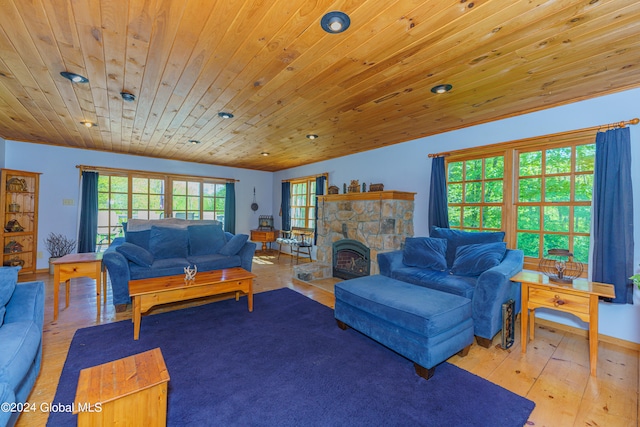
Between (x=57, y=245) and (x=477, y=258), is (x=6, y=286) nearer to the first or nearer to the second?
(x=477, y=258)

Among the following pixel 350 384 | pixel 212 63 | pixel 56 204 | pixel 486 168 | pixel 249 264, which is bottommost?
pixel 350 384

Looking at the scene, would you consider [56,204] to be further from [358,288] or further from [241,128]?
[358,288]

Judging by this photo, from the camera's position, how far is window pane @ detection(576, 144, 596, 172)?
2.67m

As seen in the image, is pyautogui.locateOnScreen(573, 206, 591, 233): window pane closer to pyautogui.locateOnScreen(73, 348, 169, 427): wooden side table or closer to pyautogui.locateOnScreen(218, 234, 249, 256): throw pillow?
pyautogui.locateOnScreen(73, 348, 169, 427): wooden side table

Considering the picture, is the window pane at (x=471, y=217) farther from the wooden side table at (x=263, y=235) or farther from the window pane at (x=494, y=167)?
the wooden side table at (x=263, y=235)

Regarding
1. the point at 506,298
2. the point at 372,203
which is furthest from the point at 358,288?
the point at 372,203

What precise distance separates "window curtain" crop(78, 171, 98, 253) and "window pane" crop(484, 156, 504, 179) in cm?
669

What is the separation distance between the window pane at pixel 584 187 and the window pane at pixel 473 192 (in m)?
0.92

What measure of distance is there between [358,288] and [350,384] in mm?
851

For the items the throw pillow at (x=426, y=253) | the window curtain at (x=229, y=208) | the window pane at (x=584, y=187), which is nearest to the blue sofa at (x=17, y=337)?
the throw pillow at (x=426, y=253)

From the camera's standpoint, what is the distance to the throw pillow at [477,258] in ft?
8.66

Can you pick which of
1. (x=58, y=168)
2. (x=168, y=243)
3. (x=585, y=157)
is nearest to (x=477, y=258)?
(x=585, y=157)

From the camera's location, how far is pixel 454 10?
1.47 metres

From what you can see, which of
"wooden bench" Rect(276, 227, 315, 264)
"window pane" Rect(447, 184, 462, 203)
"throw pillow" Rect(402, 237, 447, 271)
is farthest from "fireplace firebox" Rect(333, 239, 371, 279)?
"window pane" Rect(447, 184, 462, 203)
